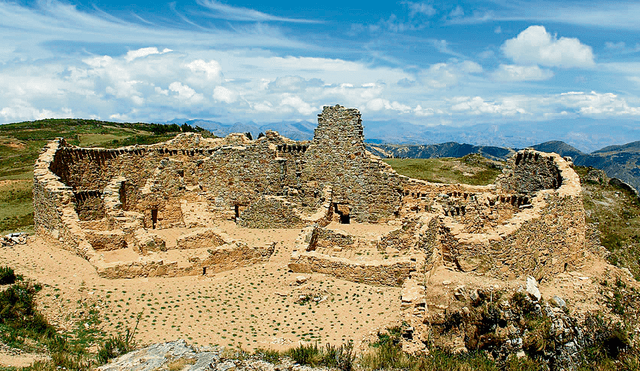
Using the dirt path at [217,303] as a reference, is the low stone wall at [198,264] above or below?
above

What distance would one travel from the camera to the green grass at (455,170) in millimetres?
48444


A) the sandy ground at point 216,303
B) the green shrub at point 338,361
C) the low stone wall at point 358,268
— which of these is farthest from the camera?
the low stone wall at point 358,268

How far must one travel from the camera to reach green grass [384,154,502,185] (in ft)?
159

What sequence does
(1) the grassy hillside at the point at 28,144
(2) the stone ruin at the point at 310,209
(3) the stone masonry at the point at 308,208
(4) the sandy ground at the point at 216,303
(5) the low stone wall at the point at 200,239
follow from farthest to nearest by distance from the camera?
(1) the grassy hillside at the point at 28,144 < (5) the low stone wall at the point at 200,239 < (3) the stone masonry at the point at 308,208 < (2) the stone ruin at the point at 310,209 < (4) the sandy ground at the point at 216,303

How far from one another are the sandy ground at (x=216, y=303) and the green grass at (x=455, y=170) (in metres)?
33.6

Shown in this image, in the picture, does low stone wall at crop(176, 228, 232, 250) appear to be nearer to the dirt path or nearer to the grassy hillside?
the dirt path

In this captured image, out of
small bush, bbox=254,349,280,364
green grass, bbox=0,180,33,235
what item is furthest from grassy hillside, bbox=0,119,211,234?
small bush, bbox=254,349,280,364

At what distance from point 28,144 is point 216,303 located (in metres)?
76.9

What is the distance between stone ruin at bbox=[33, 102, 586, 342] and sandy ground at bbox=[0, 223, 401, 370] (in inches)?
28.8

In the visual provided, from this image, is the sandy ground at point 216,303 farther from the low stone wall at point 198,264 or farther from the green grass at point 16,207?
the green grass at point 16,207

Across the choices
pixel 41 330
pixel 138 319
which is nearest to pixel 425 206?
pixel 138 319

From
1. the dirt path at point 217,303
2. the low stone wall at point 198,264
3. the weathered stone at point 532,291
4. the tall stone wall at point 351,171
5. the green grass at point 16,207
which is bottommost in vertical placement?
the green grass at point 16,207

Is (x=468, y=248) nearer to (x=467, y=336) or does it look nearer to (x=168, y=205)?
(x=467, y=336)

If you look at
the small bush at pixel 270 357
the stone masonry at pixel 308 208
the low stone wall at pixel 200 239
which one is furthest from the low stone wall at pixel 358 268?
the small bush at pixel 270 357
